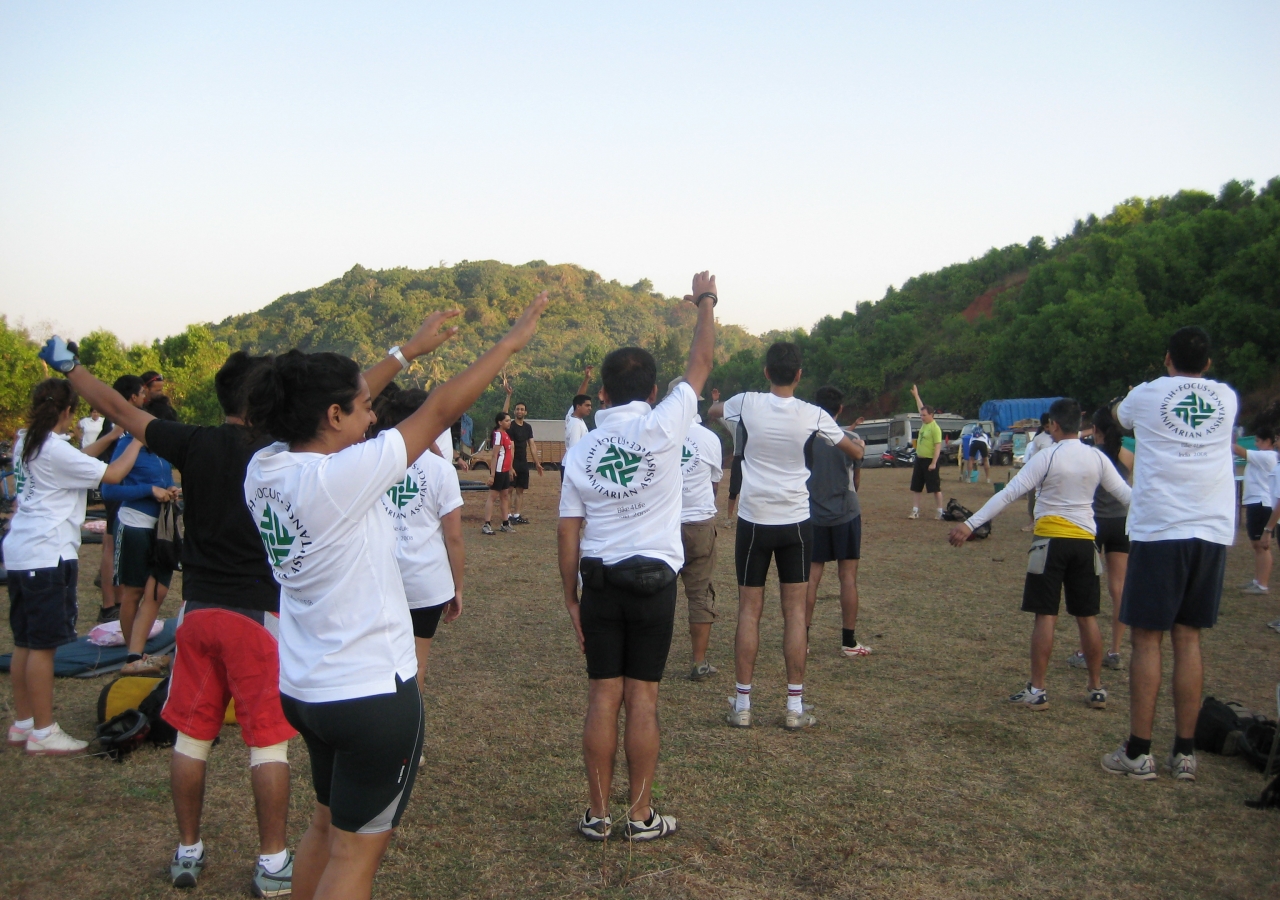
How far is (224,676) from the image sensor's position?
10.9ft

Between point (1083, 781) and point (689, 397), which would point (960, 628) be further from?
point (689, 397)

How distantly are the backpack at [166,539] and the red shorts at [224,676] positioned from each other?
3092 millimetres

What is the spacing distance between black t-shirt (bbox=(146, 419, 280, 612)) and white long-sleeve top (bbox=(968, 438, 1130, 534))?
408 centimetres

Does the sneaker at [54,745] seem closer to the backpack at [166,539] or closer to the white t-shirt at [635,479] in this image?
the backpack at [166,539]

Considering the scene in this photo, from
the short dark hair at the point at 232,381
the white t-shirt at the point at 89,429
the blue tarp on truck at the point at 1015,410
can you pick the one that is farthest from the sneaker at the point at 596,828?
the blue tarp on truck at the point at 1015,410

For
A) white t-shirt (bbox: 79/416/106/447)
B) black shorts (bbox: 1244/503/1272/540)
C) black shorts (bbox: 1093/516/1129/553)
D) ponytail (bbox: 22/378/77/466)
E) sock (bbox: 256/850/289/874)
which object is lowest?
sock (bbox: 256/850/289/874)

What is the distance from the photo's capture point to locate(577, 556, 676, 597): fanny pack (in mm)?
3496

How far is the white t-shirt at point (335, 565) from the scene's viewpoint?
2152 millimetres

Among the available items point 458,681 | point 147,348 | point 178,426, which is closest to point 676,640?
point 458,681

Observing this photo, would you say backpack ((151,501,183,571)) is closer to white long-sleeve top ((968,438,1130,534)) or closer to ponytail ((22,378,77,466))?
ponytail ((22,378,77,466))

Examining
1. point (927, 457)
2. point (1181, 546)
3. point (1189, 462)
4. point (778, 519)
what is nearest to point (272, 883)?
point (778, 519)

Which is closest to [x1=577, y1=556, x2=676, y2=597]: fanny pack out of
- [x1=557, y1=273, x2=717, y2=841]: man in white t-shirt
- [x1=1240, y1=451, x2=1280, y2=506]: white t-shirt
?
[x1=557, y1=273, x2=717, y2=841]: man in white t-shirt

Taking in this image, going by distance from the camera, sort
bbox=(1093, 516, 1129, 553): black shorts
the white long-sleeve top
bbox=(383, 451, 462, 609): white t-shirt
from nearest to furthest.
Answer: bbox=(383, 451, 462, 609): white t-shirt, the white long-sleeve top, bbox=(1093, 516, 1129, 553): black shorts

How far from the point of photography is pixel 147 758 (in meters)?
4.75
